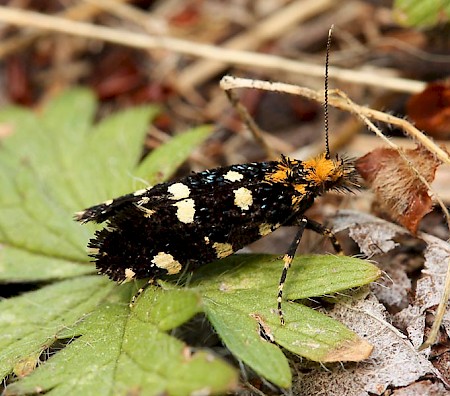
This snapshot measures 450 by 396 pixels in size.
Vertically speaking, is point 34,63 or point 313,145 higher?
point 34,63

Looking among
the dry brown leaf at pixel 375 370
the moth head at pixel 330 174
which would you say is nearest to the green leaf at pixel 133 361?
the dry brown leaf at pixel 375 370

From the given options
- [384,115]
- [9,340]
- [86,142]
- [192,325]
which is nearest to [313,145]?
[384,115]

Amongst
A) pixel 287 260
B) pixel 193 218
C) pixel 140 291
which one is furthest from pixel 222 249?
pixel 140 291

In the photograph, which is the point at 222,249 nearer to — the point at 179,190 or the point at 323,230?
the point at 179,190

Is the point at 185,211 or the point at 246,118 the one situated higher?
the point at 246,118

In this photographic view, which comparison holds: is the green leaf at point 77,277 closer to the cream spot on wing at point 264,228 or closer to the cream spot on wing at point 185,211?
the cream spot on wing at point 185,211

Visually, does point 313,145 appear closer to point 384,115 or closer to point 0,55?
point 384,115
